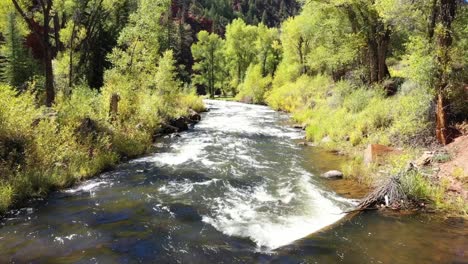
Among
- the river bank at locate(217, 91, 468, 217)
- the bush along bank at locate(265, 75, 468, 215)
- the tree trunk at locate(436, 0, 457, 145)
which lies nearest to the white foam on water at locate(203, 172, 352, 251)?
the bush along bank at locate(265, 75, 468, 215)

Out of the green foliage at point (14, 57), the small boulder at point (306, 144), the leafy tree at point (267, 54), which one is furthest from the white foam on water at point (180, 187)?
the leafy tree at point (267, 54)

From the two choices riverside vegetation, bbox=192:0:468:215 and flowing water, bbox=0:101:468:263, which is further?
riverside vegetation, bbox=192:0:468:215

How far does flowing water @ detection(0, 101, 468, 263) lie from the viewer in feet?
26.4

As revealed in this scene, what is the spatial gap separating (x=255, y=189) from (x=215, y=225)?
132 inches

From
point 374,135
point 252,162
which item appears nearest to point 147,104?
point 252,162

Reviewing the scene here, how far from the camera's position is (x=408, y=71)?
15.2m

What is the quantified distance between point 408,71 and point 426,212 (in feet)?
23.2

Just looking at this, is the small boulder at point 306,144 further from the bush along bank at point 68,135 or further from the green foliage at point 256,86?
the green foliage at point 256,86

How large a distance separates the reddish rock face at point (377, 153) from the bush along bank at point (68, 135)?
1020cm

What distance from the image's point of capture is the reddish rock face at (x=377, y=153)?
1401cm

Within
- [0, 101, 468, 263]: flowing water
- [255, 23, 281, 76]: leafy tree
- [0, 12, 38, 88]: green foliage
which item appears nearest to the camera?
[0, 101, 468, 263]: flowing water

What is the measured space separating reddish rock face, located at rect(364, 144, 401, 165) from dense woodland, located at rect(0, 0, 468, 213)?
0.74 meters

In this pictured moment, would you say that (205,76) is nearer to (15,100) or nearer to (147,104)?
(147,104)

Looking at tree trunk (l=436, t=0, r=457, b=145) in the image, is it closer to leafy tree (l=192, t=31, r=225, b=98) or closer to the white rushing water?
the white rushing water
